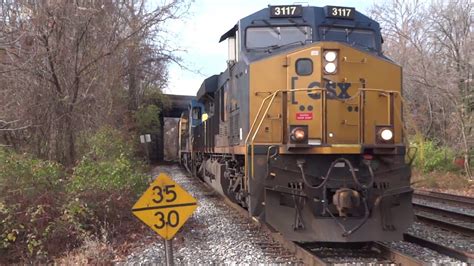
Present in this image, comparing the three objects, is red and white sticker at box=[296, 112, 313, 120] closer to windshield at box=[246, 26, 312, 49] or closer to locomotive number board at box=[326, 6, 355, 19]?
windshield at box=[246, 26, 312, 49]

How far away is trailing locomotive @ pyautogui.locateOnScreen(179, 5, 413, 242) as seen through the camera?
21.9 ft

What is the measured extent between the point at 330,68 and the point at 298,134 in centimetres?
118

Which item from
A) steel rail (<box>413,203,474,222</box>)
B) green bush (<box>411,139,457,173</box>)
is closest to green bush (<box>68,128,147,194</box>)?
steel rail (<box>413,203,474,222</box>)

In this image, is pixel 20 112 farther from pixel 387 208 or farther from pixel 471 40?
pixel 471 40

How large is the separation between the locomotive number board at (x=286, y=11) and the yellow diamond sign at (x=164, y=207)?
3.98 m

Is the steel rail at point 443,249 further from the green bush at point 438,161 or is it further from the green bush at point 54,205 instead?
the green bush at point 438,161

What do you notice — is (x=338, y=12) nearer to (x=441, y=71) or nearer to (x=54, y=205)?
(x=54, y=205)

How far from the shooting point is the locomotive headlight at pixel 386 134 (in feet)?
22.9

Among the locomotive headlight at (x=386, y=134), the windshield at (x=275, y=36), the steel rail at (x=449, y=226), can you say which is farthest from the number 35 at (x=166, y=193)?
the steel rail at (x=449, y=226)

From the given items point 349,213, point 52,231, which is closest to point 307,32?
point 349,213

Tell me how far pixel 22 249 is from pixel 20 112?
5.43 m

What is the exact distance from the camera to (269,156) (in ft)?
23.1

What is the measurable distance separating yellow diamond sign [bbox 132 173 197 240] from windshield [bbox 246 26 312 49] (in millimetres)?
3617

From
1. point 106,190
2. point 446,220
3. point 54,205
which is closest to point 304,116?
point 106,190
